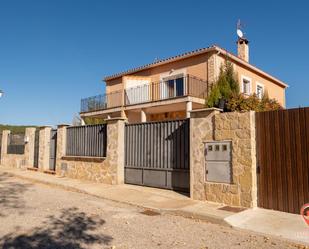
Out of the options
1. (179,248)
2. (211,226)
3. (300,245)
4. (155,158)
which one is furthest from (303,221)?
(155,158)

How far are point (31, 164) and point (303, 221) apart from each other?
1505cm

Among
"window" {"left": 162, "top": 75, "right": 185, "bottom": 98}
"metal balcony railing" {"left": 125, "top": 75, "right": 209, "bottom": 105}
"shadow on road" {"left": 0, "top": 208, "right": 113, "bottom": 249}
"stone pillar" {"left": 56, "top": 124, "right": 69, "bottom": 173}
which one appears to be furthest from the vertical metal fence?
"window" {"left": 162, "top": 75, "right": 185, "bottom": 98}

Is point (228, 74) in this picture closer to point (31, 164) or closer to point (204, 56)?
point (204, 56)

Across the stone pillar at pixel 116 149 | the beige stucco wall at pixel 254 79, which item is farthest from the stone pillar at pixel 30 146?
the beige stucco wall at pixel 254 79

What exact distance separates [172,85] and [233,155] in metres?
11.3

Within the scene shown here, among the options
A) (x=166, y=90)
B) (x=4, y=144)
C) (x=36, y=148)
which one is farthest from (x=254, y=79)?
(x=4, y=144)

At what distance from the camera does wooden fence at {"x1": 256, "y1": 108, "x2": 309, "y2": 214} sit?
6.30 m

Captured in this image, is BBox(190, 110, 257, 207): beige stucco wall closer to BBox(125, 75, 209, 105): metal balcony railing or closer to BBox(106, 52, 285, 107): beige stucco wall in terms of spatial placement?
BBox(125, 75, 209, 105): metal balcony railing

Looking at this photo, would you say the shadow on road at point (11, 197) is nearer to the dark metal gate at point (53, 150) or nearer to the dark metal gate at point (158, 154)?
the dark metal gate at point (158, 154)

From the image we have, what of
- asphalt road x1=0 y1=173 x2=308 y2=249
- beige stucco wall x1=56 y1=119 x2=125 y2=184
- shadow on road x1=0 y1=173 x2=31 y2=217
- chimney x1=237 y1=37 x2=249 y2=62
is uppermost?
chimney x1=237 y1=37 x2=249 y2=62

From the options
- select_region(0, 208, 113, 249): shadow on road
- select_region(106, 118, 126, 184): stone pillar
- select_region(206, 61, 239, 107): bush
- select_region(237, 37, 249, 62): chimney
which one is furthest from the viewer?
select_region(237, 37, 249, 62): chimney

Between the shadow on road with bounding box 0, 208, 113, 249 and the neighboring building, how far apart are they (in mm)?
9345

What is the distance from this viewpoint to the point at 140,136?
1051cm

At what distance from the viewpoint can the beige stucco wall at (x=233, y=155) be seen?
6895 millimetres
